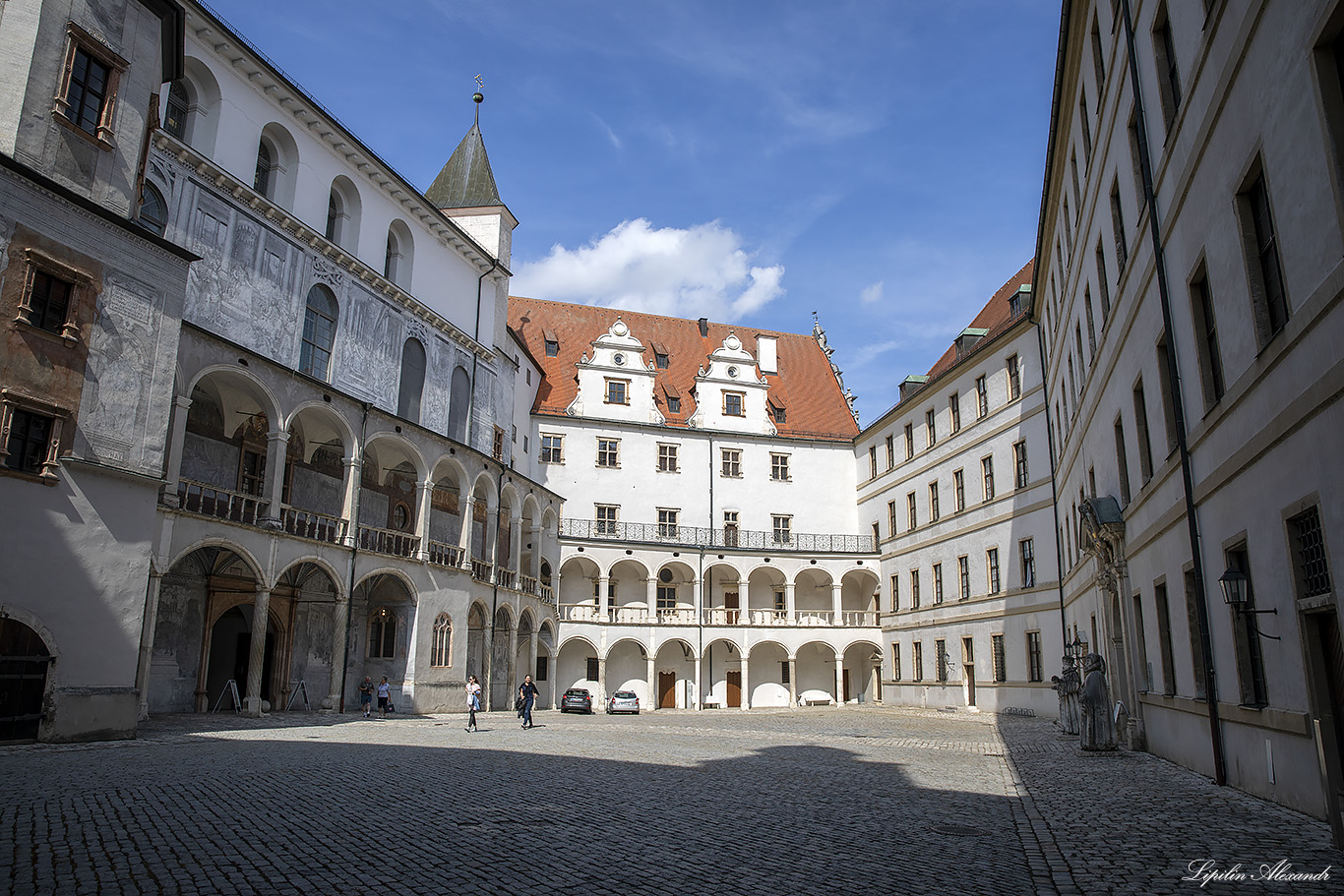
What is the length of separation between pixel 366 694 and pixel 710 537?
74.1 ft

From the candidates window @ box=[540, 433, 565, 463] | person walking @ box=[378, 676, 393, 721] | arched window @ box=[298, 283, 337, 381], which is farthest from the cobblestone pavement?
window @ box=[540, 433, 565, 463]

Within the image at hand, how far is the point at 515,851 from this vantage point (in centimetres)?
770

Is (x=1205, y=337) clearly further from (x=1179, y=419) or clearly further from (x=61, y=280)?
(x=61, y=280)

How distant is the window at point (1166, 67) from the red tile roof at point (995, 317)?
22.6 m

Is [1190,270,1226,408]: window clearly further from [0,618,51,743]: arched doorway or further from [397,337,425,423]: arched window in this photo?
[397,337,425,423]: arched window

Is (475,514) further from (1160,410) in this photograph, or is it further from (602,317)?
(1160,410)

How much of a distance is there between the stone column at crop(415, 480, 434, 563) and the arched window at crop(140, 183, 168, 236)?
35.6ft

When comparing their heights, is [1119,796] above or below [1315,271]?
below

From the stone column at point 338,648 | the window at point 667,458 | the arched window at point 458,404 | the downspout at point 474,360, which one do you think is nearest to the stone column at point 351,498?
the stone column at point 338,648

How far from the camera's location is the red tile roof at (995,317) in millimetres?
37406

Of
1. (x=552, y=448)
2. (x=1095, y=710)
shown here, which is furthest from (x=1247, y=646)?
(x=552, y=448)

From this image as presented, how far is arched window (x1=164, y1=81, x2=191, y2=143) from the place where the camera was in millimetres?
23891

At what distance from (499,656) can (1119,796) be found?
28.9 m

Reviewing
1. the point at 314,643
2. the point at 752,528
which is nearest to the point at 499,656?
the point at 314,643
